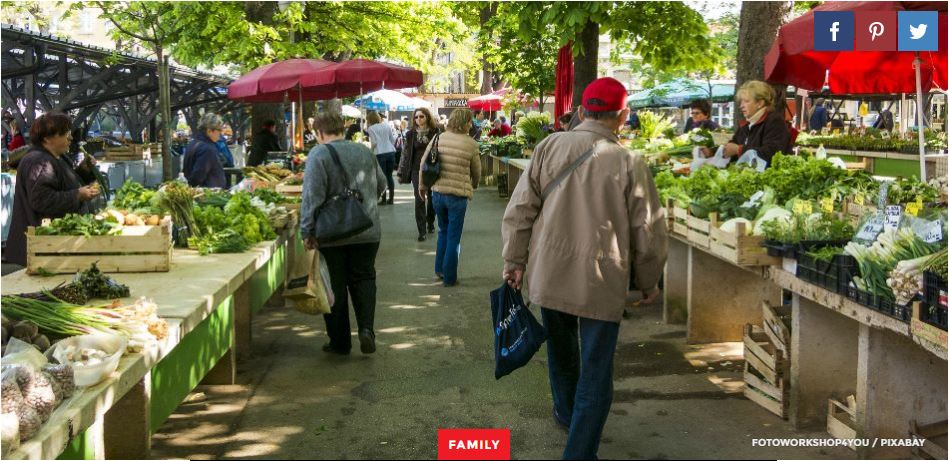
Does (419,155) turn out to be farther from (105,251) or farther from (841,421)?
(841,421)

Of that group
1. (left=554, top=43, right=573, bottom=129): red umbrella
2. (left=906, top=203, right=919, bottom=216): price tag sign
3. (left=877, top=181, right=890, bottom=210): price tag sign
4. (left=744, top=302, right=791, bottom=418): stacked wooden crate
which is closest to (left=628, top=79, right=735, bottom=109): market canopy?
(left=554, top=43, right=573, bottom=129): red umbrella

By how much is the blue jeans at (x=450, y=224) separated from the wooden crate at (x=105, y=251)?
3.91 m

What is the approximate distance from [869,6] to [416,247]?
707 cm

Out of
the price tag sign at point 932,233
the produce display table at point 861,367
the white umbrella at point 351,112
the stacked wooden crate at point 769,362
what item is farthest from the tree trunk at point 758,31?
the white umbrella at point 351,112

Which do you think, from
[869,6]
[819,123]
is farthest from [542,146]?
[819,123]

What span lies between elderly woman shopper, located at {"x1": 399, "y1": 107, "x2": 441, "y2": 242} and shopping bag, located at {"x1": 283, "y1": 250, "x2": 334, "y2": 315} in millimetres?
5005

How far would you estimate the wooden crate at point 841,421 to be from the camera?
15.7ft

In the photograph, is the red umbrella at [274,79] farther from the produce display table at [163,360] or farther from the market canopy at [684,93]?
the market canopy at [684,93]

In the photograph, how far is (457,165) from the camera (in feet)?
30.6

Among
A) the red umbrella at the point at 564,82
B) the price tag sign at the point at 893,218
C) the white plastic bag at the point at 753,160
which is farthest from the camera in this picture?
the red umbrella at the point at 564,82

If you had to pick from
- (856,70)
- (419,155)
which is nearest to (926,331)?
(856,70)

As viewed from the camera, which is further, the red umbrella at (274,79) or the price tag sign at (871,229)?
the red umbrella at (274,79)

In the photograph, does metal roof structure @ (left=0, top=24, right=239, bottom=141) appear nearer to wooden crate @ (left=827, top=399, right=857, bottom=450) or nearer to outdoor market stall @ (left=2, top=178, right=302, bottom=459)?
outdoor market stall @ (left=2, top=178, right=302, bottom=459)

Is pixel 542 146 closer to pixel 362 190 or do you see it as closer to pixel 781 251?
pixel 781 251
